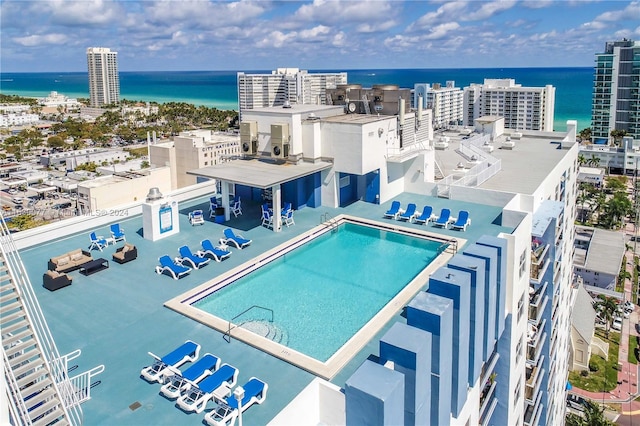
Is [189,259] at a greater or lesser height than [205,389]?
greater

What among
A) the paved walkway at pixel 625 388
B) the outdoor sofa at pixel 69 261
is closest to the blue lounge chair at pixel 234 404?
the outdoor sofa at pixel 69 261

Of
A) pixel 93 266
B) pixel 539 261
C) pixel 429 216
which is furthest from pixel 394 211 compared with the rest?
pixel 93 266

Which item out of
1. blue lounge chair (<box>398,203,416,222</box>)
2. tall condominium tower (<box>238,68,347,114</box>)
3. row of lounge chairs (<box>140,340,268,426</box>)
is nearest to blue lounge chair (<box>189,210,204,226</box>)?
blue lounge chair (<box>398,203,416,222</box>)

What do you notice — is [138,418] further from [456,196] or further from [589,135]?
[589,135]

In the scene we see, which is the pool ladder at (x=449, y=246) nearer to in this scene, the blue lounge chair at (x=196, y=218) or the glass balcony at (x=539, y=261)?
the glass balcony at (x=539, y=261)

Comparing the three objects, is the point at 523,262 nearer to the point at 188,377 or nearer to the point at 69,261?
the point at 188,377

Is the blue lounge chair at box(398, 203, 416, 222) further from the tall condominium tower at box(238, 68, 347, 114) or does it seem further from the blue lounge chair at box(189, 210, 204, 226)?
the tall condominium tower at box(238, 68, 347, 114)
